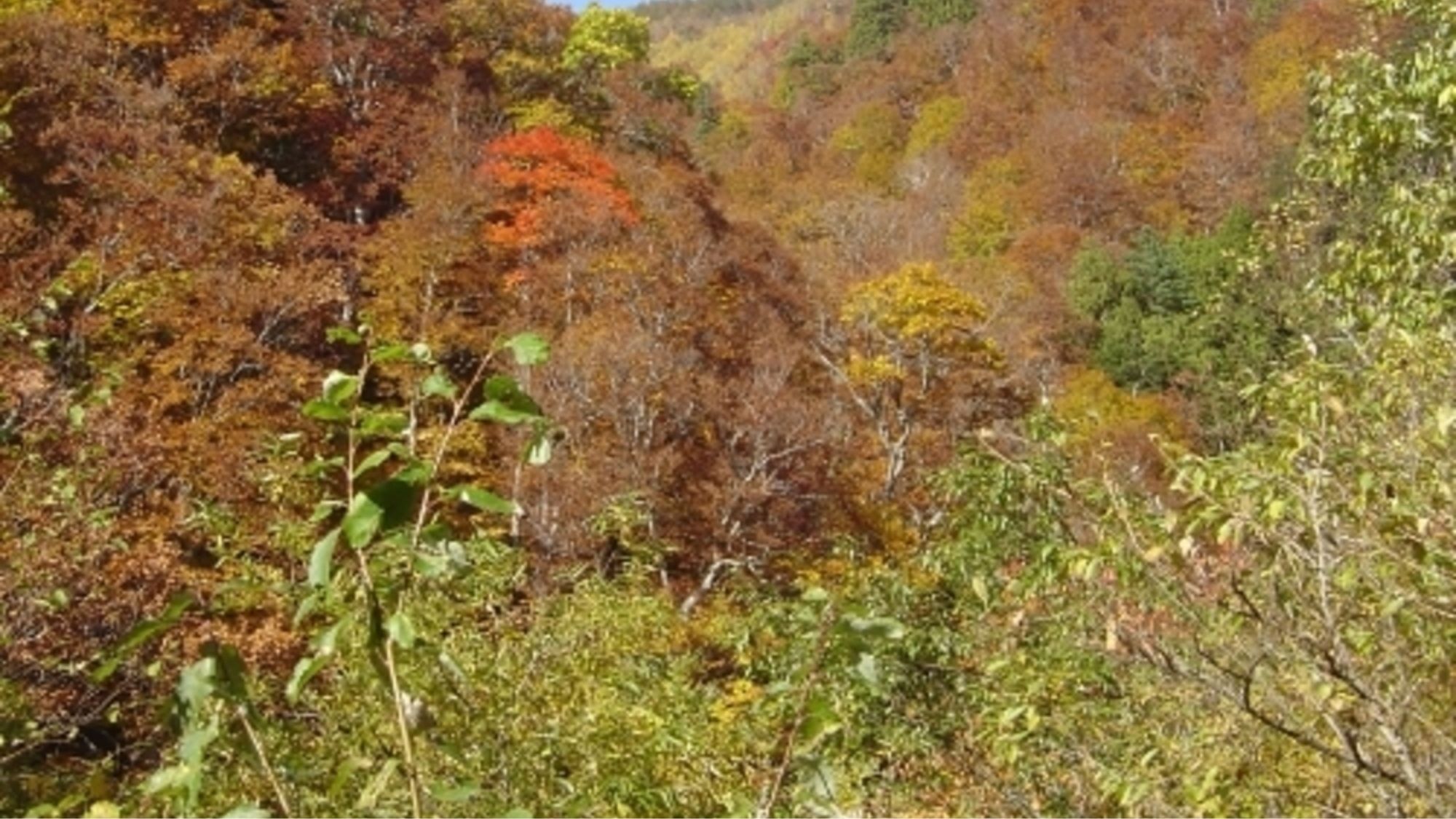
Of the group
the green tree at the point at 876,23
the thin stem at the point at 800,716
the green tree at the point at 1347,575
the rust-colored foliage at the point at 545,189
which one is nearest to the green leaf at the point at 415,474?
the thin stem at the point at 800,716

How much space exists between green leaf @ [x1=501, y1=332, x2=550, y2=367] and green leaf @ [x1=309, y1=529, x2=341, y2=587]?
0.29 m

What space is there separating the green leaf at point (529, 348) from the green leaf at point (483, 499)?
0.16 metres

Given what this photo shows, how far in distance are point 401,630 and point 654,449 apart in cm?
1546

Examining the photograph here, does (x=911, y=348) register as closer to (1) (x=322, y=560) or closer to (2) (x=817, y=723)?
(2) (x=817, y=723)

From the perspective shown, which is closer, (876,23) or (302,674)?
(302,674)

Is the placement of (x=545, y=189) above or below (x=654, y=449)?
above

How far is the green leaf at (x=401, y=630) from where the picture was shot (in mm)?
1490

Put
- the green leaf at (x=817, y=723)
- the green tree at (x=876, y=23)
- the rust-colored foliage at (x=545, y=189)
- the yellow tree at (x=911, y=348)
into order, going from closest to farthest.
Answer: the green leaf at (x=817, y=723) → the rust-colored foliage at (x=545, y=189) → the yellow tree at (x=911, y=348) → the green tree at (x=876, y=23)

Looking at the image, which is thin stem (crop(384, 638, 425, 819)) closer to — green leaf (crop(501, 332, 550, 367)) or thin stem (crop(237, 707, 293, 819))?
thin stem (crop(237, 707, 293, 819))

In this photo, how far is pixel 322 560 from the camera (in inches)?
58.4

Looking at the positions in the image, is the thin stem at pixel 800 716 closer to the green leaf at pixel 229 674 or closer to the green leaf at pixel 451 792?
the green leaf at pixel 451 792

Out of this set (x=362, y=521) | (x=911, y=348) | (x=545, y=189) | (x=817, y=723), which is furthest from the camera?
(x=911, y=348)

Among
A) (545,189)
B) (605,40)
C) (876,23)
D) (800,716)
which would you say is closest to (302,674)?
(800,716)

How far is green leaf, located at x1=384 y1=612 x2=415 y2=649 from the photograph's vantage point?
1.49 meters
